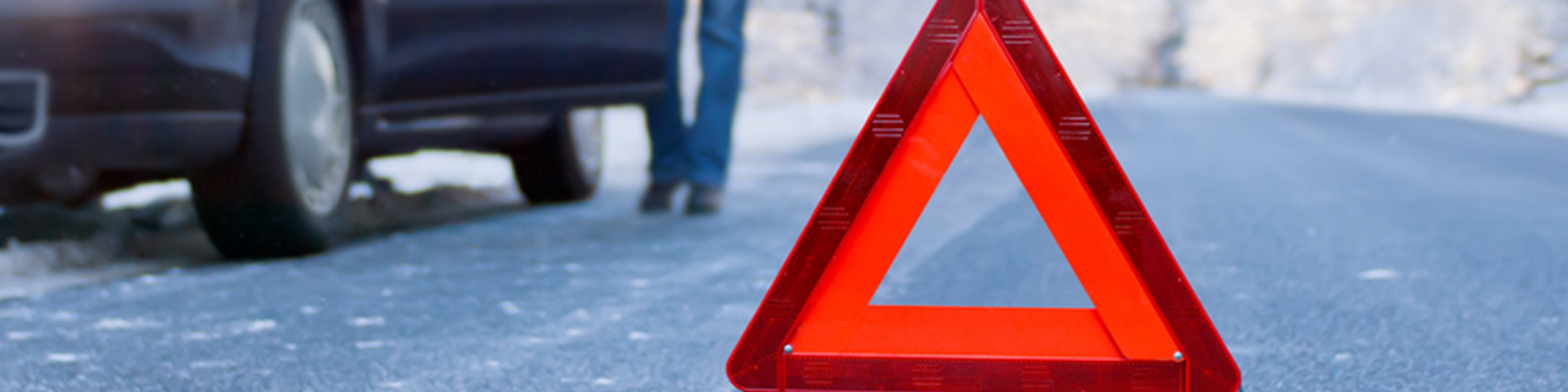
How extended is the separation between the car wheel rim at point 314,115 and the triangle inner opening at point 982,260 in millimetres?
1477

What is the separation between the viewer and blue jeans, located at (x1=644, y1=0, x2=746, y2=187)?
5.91 m

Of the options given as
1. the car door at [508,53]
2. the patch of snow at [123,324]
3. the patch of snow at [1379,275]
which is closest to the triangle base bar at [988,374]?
the patch of snow at [123,324]

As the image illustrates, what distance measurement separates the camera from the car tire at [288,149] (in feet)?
13.2

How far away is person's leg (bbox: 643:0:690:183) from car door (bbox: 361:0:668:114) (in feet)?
0.68

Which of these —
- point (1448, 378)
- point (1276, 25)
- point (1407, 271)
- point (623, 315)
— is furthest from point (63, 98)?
point (1276, 25)

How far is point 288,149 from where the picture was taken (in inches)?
162

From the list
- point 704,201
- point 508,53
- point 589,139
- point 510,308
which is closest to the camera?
point 510,308

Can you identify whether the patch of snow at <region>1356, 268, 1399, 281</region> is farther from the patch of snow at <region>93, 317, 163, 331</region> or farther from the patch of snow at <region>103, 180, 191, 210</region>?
the patch of snow at <region>103, 180, 191, 210</region>

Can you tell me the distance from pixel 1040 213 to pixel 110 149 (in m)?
2.44

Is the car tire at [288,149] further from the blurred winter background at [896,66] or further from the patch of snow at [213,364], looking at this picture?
the patch of snow at [213,364]

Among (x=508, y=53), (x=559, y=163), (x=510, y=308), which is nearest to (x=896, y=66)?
(x=559, y=163)

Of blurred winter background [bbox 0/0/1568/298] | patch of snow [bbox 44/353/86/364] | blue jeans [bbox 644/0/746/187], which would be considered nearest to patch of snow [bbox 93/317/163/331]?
patch of snow [bbox 44/353/86/364]

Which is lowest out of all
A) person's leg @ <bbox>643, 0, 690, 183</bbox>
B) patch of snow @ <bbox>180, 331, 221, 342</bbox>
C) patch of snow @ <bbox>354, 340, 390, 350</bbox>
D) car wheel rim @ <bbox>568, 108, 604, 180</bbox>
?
car wheel rim @ <bbox>568, 108, 604, 180</bbox>

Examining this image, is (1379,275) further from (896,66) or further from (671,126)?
(896,66)
